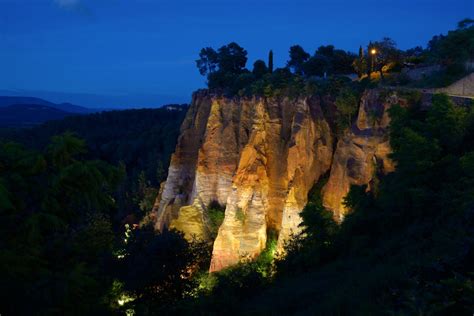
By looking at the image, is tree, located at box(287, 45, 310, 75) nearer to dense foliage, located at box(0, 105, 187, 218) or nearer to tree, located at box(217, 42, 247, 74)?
tree, located at box(217, 42, 247, 74)

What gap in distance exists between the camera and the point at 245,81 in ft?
90.6

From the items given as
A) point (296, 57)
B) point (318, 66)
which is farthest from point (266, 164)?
point (296, 57)

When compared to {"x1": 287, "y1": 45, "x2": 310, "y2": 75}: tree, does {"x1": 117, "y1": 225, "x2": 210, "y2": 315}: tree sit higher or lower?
lower

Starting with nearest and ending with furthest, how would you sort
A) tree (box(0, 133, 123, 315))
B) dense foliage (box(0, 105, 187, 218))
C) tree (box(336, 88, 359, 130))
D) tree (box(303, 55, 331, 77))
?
tree (box(0, 133, 123, 315)) → tree (box(336, 88, 359, 130)) → tree (box(303, 55, 331, 77)) → dense foliage (box(0, 105, 187, 218))

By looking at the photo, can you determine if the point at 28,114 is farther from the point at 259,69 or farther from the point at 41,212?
the point at 41,212

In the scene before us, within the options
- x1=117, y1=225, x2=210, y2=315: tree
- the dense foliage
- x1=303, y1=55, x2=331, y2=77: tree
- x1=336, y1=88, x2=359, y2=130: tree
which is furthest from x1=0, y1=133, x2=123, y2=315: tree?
x1=303, y1=55, x2=331, y2=77: tree

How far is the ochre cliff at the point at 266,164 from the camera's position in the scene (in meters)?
17.5

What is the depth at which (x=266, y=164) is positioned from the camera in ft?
74.6

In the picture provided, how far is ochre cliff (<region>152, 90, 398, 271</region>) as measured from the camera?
17516 mm

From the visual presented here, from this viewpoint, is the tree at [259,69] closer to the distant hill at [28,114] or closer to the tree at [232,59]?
the tree at [232,59]

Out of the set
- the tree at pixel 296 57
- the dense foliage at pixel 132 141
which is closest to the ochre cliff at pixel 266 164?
the dense foliage at pixel 132 141

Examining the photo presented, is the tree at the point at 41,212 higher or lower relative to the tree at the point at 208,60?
lower

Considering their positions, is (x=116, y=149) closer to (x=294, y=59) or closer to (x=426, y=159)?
(x=294, y=59)

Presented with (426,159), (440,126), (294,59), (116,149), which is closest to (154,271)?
(426,159)
